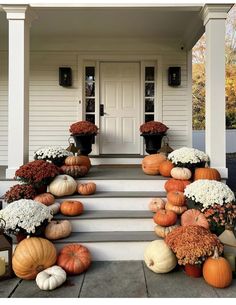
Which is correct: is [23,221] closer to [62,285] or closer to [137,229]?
[62,285]

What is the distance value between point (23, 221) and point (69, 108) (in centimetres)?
344

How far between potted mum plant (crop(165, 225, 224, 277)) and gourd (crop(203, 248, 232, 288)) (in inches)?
2.5

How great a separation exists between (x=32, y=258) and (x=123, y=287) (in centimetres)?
82

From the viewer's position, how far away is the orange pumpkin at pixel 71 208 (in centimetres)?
321

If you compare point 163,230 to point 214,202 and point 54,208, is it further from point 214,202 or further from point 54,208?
point 54,208

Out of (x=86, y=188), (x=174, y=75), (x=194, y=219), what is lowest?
(x=194, y=219)

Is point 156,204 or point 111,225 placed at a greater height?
point 156,204

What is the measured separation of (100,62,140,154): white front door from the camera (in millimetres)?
5848

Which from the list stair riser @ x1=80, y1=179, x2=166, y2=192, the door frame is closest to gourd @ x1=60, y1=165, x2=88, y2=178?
stair riser @ x1=80, y1=179, x2=166, y2=192

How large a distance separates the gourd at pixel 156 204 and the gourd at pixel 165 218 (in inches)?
8.6

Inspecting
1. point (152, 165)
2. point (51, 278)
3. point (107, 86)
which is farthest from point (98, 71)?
point (51, 278)

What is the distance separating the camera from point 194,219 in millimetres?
3055

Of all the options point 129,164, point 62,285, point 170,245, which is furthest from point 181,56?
point 62,285

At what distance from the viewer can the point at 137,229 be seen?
3.25m
